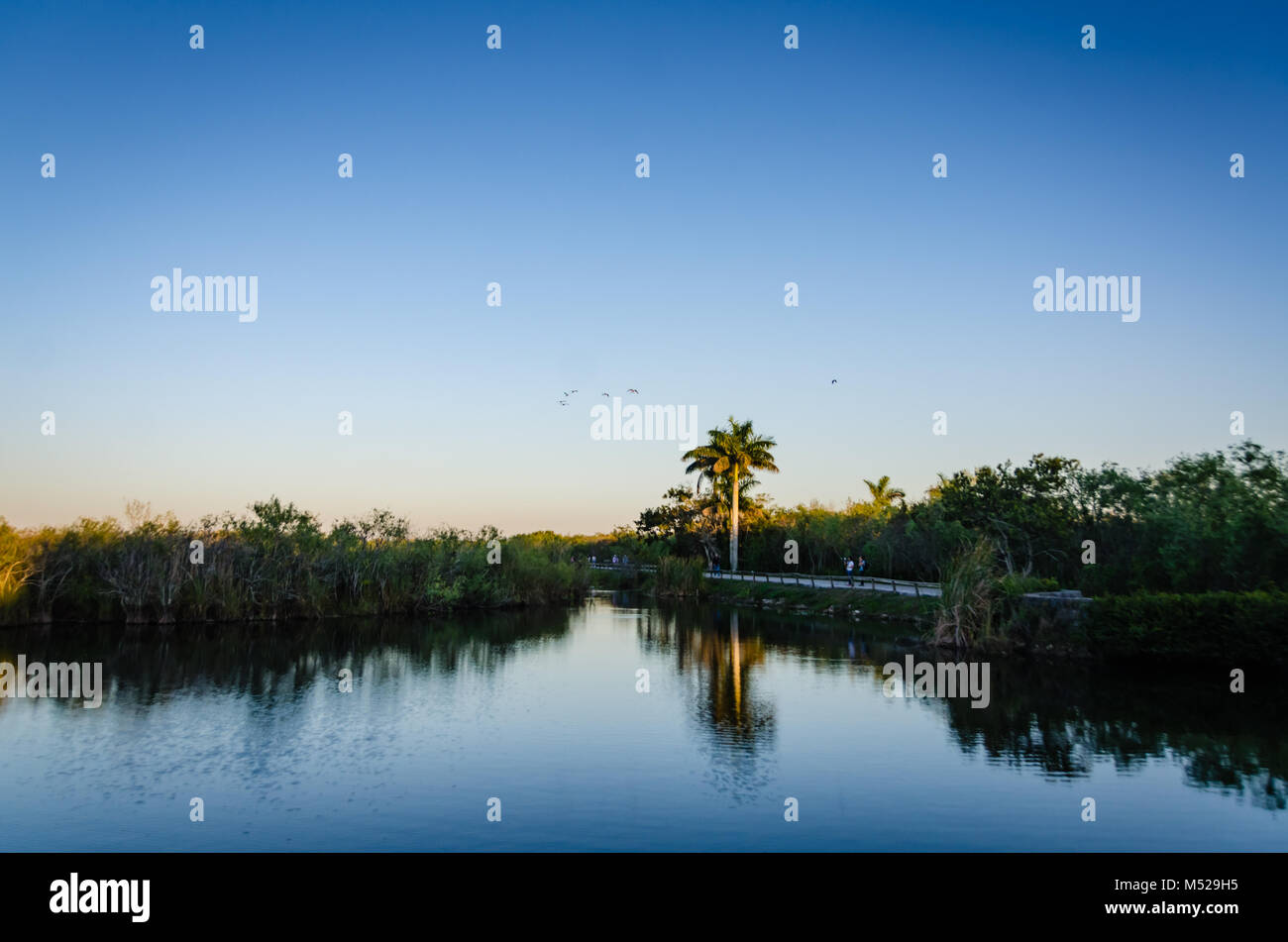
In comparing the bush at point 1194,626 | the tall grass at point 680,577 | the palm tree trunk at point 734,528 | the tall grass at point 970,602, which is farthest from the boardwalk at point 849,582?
the bush at point 1194,626

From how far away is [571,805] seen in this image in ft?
41.4

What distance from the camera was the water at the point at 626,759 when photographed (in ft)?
37.3

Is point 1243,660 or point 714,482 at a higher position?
point 714,482

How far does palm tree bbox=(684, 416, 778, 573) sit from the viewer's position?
237ft

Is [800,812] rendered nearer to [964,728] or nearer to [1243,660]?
[964,728]

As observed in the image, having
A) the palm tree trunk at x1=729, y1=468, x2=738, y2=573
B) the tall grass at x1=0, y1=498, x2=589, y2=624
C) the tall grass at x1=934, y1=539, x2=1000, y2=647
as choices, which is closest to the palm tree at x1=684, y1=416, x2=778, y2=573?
the palm tree trunk at x1=729, y1=468, x2=738, y2=573

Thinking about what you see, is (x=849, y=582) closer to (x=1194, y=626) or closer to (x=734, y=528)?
(x=734, y=528)

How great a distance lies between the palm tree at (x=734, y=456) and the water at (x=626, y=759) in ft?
147

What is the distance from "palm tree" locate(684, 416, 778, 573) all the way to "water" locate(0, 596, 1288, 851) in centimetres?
4483

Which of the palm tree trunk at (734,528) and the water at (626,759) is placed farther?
the palm tree trunk at (734,528)

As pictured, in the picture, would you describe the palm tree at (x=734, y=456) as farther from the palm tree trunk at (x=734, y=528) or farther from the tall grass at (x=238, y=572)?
the tall grass at (x=238, y=572)

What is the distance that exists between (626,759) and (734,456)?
58091 mm
